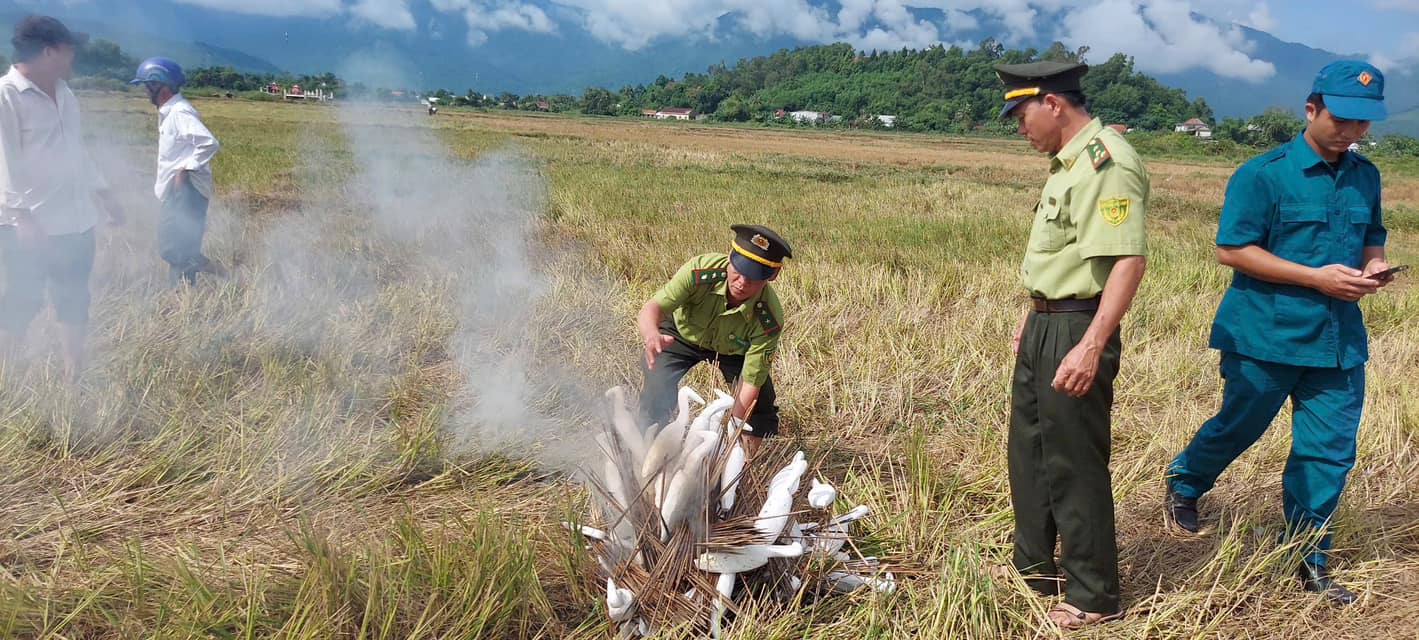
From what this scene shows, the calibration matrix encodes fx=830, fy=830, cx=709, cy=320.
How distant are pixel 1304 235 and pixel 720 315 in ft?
6.64

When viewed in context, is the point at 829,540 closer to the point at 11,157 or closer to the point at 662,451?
the point at 662,451

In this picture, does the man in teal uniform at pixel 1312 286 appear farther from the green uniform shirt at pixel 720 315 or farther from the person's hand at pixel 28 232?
the person's hand at pixel 28 232

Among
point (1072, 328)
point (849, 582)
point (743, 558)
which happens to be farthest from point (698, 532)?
point (1072, 328)

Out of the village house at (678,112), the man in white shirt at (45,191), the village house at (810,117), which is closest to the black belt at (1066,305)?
the man in white shirt at (45,191)

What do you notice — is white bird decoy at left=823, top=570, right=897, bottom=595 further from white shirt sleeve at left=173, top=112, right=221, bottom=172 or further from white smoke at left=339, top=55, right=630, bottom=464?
white shirt sleeve at left=173, top=112, right=221, bottom=172

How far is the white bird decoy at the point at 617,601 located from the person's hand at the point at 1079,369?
130 centimetres

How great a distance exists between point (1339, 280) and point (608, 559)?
237 cm

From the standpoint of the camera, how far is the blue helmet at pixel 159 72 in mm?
4762

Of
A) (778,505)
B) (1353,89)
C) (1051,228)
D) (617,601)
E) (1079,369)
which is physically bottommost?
(617,601)

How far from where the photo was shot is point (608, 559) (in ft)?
7.74

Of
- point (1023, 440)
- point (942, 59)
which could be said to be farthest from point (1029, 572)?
point (942, 59)

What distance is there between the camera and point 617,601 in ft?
7.25

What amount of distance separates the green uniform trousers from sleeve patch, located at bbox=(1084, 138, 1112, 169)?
16.4 inches

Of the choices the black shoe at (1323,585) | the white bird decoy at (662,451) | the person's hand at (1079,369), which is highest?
the person's hand at (1079,369)
